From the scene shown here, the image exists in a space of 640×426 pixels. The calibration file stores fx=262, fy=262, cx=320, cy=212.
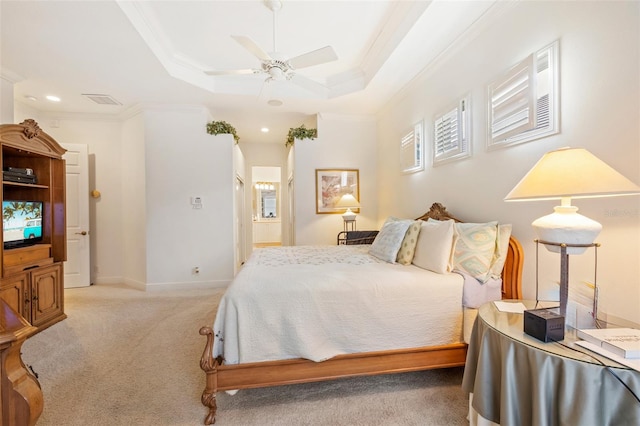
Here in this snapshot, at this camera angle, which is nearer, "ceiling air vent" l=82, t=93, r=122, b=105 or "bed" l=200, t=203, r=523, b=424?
"bed" l=200, t=203, r=523, b=424

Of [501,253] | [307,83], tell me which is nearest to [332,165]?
[307,83]

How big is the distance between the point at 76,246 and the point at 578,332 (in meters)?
5.95

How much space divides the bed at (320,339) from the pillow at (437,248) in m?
0.09

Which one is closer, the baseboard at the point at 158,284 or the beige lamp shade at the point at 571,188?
the beige lamp shade at the point at 571,188

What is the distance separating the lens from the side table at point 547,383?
96cm

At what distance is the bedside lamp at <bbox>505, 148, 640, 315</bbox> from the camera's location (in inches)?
44.2

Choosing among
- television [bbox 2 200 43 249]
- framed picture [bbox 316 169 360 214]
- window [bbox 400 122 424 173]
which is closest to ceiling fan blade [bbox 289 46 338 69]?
window [bbox 400 122 424 173]

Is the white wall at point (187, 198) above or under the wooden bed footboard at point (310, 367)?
above

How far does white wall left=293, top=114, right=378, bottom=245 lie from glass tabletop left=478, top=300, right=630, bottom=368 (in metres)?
3.23

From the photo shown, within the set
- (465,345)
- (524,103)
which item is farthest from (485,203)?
(465,345)

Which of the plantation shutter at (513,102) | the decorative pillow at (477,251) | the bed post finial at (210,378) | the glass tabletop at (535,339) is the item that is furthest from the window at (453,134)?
the bed post finial at (210,378)

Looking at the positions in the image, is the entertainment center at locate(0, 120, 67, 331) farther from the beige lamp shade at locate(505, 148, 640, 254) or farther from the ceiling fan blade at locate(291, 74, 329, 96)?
the beige lamp shade at locate(505, 148, 640, 254)

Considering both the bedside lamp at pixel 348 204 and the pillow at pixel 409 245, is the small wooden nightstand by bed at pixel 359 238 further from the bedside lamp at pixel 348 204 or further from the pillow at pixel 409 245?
the pillow at pixel 409 245

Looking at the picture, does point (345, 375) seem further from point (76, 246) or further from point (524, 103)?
point (76, 246)
